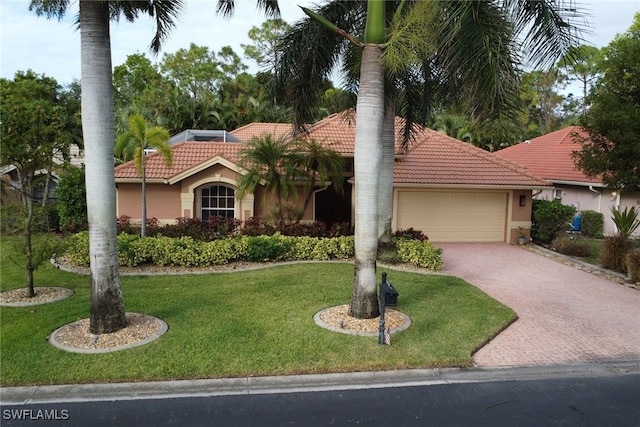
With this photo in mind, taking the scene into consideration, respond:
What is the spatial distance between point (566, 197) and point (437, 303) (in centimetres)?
1624

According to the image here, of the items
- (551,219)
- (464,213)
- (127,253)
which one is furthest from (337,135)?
(127,253)

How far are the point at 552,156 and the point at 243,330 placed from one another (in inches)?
899

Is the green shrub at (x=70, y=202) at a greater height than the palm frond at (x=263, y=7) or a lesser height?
lesser

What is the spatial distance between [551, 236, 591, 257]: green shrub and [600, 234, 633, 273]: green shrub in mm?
1857

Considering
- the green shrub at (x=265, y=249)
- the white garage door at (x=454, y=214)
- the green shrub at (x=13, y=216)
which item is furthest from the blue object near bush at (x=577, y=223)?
the green shrub at (x=13, y=216)

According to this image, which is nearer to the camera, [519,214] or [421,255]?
[421,255]

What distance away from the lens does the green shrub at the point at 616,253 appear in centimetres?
1388

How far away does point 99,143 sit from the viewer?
7.45 m

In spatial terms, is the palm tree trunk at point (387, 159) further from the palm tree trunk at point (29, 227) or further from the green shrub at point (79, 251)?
the palm tree trunk at point (29, 227)

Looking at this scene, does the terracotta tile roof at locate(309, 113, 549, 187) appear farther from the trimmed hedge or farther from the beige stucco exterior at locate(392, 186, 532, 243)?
the trimmed hedge

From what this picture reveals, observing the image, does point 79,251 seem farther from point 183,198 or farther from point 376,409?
point 376,409

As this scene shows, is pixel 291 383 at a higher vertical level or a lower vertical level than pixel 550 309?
lower

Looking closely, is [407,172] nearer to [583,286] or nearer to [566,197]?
[583,286]

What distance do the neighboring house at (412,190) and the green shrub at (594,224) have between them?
4181 mm
